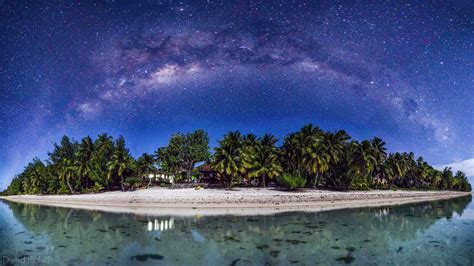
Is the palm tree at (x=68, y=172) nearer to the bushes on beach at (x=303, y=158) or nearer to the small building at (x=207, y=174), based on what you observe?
the small building at (x=207, y=174)

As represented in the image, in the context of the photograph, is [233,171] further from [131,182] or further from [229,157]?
[131,182]

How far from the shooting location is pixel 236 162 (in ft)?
171

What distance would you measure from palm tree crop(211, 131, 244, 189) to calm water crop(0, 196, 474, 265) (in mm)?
27000

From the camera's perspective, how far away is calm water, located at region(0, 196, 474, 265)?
1244cm

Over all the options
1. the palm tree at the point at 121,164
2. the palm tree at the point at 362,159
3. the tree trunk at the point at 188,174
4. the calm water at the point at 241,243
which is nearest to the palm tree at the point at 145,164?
the palm tree at the point at 121,164

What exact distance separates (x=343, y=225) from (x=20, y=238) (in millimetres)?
22760

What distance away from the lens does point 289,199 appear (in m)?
39.2

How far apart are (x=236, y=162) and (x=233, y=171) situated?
206 cm

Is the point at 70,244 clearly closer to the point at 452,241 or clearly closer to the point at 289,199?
the point at 452,241

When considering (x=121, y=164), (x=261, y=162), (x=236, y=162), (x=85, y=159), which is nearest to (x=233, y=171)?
(x=236, y=162)

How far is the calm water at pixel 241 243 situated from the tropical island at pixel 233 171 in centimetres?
1621

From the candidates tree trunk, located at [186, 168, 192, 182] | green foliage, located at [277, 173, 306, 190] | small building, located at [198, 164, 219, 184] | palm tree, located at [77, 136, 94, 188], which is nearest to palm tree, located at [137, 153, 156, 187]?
tree trunk, located at [186, 168, 192, 182]

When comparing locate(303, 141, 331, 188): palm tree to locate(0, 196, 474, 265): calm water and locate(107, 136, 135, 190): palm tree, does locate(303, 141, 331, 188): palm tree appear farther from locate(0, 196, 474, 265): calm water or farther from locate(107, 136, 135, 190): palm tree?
locate(107, 136, 135, 190): palm tree

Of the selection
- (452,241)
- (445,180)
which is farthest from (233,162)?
(445,180)
